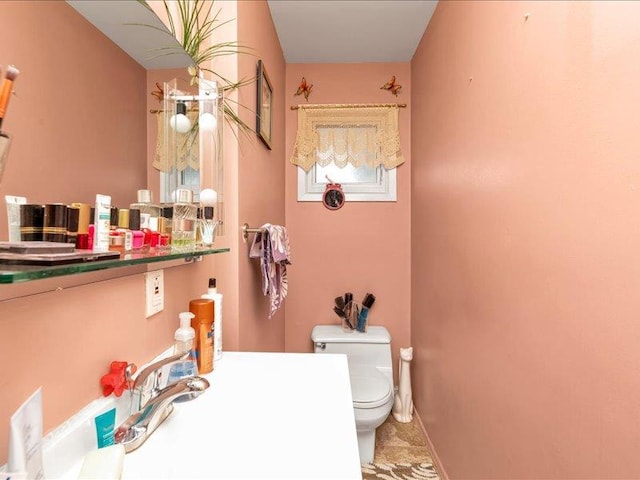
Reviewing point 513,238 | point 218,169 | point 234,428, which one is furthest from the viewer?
point 218,169

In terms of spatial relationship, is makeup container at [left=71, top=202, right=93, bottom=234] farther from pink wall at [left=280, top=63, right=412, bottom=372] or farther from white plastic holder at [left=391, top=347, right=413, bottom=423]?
white plastic holder at [left=391, top=347, right=413, bottom=423]

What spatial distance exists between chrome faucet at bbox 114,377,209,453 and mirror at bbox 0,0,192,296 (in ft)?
1.33

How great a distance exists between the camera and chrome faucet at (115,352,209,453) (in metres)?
0.63

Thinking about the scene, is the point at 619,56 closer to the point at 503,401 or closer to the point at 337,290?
the point at 503,401

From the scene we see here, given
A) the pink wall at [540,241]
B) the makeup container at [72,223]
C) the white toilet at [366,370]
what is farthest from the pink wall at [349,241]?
the makeup container at [72,223]

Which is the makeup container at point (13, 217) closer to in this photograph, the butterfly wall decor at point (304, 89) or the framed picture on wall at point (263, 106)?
the framed picture on wall at point (263, 106)

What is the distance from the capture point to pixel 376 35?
6.63ft

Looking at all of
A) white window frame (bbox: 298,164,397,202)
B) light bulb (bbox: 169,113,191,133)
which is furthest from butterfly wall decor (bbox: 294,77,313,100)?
light bulb (bbox: 169,113,191,133)

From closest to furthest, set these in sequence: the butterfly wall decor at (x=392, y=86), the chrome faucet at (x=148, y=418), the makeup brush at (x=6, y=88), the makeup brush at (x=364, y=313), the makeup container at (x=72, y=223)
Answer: the makeup brush at (x=6, y=88)
the makeup container at (x=72, y=223)
the chrome faucet at (x=148, y=418)
the makeup brush at (x=364, y=313)
the butterfly wall decor at (x=392, y=86)

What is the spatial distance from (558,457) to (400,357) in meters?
1.48

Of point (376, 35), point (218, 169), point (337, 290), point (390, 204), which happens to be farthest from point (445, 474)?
point (376, 35)

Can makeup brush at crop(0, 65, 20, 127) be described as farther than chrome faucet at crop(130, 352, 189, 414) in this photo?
No

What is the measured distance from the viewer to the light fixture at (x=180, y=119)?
0.94 m

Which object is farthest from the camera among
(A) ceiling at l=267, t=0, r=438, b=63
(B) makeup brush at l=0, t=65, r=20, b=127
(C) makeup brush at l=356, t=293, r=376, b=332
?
(C) makeup brush at l=356, t=293, r=376, b=332
